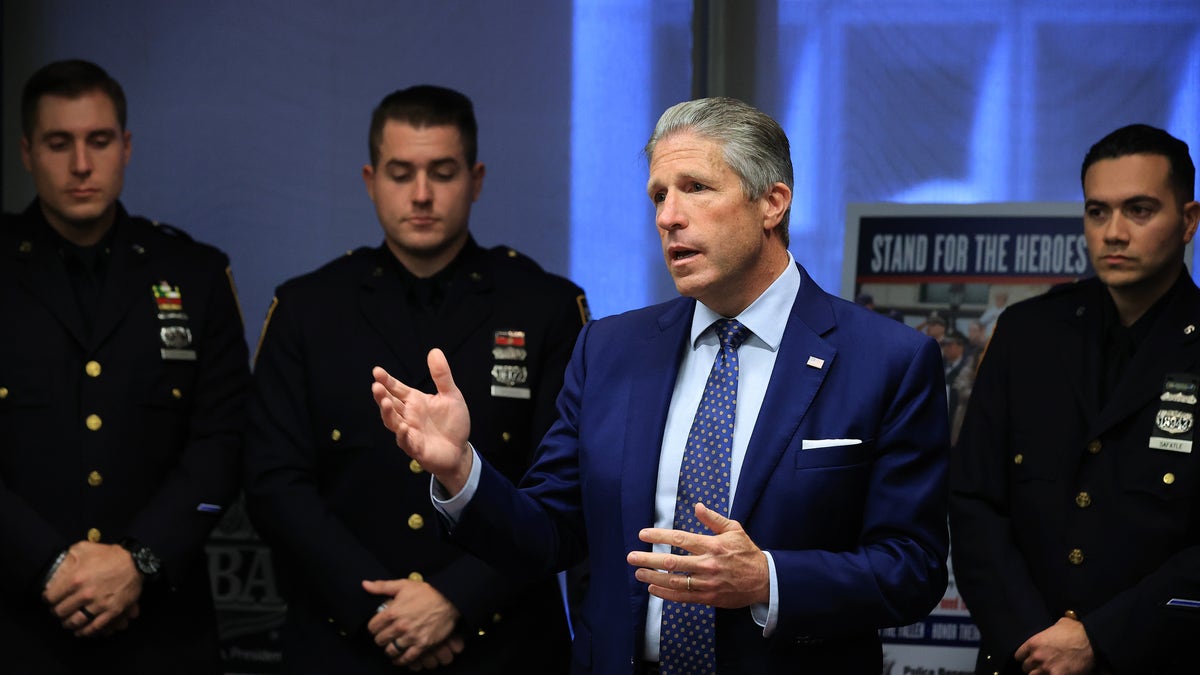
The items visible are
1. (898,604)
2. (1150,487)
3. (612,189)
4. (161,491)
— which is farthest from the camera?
(612,189)

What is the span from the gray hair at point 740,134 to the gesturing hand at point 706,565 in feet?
2.09

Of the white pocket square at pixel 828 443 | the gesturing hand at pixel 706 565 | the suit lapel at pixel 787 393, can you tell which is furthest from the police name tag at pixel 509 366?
the gesturing hand at pixel 706 565

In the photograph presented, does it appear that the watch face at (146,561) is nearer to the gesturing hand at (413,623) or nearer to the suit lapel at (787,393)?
the gesturing hand at (413,623)

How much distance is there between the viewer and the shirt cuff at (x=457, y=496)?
225 centimetres

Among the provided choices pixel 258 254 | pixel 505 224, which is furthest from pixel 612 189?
pixel 258 254

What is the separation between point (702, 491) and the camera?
7.48ft

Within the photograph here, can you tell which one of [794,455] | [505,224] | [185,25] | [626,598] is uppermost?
[185,25]

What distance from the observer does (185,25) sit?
4.41 meters

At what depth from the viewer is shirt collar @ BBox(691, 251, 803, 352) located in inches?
94.3

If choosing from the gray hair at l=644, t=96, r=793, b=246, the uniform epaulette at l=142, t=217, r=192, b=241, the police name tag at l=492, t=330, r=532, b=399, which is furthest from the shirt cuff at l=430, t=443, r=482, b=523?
the uniform epaulette at l=142, t=217, r=192, b=241

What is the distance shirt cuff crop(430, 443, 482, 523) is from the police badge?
146 centimetres

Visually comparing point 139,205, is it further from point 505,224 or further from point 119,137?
point 505,224

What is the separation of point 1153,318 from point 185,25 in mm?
3045

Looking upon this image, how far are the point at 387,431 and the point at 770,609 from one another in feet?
4.61
